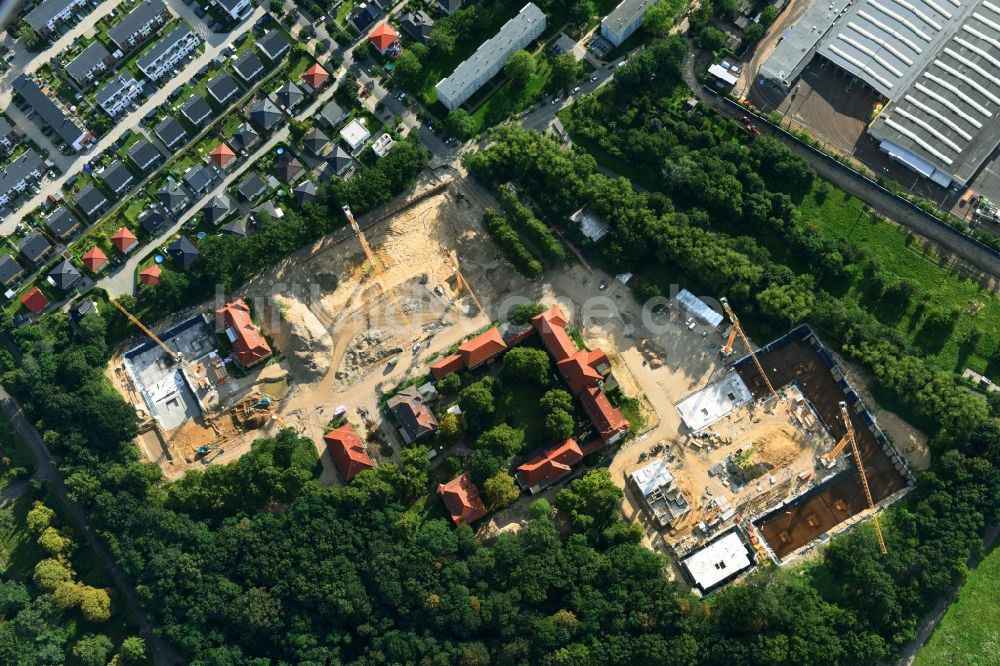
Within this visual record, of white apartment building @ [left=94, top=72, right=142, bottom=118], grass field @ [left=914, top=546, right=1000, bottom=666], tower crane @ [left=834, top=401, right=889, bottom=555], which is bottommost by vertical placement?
grass field @ [left=914, top=546, right=1000, bottom=666]

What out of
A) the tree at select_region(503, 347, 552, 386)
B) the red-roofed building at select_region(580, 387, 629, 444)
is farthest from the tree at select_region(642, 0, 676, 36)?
the red-roofed building at select_region(580, 387, 629, 444)

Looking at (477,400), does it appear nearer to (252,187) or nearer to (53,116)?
(252,187)

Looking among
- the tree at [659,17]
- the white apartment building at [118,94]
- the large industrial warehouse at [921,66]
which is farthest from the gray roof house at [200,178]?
the large industrial warehouse at [921,66]

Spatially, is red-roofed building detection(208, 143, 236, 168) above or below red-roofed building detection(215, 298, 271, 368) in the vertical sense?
above

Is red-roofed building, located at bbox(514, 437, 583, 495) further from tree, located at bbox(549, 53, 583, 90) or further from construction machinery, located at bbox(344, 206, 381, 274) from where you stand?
tree, located at bbox(549, 53, 583, 90)

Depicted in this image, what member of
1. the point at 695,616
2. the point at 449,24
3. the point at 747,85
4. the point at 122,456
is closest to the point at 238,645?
the point at 122,456

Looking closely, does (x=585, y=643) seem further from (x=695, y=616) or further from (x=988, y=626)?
(x=988, y=626)
